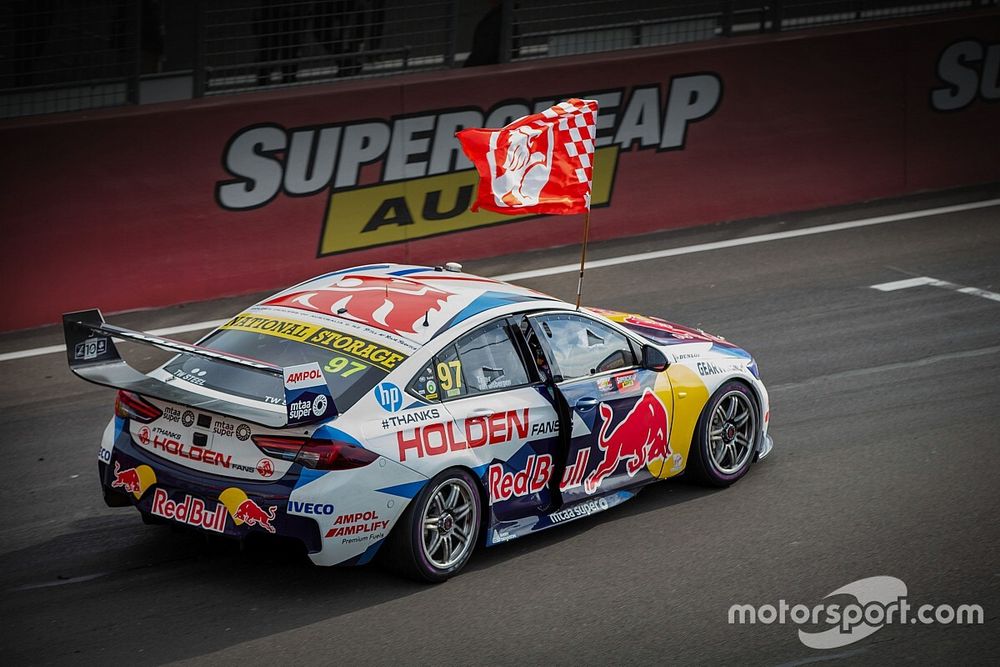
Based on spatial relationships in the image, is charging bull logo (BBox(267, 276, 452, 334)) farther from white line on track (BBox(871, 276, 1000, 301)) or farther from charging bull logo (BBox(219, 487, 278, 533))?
white line on track (BBox(871, 276, 1000, 301))

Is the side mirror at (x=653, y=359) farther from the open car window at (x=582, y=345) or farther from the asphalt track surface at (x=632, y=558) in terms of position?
the asphalt track surface at (x=632, y=558)

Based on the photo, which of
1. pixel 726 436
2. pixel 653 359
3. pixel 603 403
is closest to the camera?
pixel 603 403

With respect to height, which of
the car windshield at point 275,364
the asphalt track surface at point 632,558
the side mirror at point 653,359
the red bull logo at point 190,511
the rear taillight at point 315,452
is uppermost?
the car windshield at point 275,364

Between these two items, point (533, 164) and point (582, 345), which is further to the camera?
point (533, 164)

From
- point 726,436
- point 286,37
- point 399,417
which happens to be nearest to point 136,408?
point 399,417

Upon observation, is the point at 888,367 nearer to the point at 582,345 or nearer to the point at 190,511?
the point at 582,345

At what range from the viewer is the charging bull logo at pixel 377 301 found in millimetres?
7301

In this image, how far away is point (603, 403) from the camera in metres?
7.74

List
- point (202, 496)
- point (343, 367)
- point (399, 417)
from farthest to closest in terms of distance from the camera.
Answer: point (343, 367)
point (399, 417)
point (202, 496)

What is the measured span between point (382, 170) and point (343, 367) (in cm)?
672

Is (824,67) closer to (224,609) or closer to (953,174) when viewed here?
(953,174)

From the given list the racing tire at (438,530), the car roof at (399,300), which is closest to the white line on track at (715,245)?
the car roof at (399,300)

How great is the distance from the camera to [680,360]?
8.30 meters

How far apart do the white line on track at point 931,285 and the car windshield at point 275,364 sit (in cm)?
733
